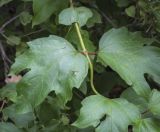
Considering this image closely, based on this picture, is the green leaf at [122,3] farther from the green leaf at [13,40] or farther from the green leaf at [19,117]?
the green leaf at [19,117]

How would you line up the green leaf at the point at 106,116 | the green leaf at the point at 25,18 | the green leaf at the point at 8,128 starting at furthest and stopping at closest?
the green leaf at the point at 25,18
the green leaf at the point at 8,128
the green leaf at the point at 106,116

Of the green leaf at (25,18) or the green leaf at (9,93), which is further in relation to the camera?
the green leaf at (25,18)

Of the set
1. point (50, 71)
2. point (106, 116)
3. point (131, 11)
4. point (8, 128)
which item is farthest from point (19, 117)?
point (131, 11)

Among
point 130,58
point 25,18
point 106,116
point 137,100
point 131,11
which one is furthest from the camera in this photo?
point 25,18

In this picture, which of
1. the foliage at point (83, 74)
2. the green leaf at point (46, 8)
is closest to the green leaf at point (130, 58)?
the foliage at point (83, 74)

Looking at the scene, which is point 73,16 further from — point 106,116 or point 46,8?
point 106,116

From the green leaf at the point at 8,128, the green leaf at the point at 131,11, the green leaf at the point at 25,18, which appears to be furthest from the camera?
the green leaf at the point at 25,18

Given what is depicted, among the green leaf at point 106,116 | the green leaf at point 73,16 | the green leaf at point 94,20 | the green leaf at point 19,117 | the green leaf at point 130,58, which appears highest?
the green leaf at point 73,16
